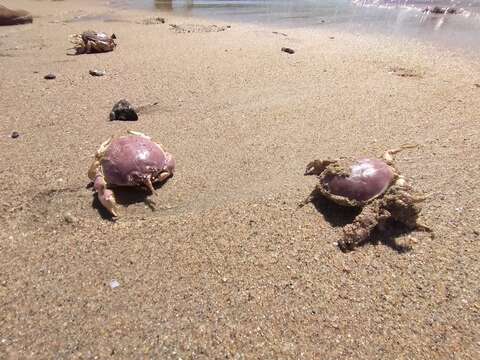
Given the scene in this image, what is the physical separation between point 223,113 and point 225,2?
9.86 metres

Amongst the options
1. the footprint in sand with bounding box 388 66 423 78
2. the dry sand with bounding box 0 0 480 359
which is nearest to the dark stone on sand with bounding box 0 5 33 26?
the dry sand with bounding box 0 0 480 359

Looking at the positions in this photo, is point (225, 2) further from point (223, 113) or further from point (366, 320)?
point (366, 320)

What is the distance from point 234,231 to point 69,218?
1168 millimetres

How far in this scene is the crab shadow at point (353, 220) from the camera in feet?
7.56

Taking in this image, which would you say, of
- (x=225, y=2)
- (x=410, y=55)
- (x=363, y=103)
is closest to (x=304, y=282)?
(x=363, y=103)

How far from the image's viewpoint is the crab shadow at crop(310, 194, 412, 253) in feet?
7.56

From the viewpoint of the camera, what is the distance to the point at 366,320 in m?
1.88

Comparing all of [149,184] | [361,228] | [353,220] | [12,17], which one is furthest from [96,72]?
[12,17]

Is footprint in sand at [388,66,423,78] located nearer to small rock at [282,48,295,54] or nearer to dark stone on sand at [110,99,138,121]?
small rock at [282,48,295,54]

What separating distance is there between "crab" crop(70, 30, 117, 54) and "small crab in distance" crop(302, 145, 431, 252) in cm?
506

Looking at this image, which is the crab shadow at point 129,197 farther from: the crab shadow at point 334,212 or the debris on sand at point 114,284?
the crab shadow at point 334,212

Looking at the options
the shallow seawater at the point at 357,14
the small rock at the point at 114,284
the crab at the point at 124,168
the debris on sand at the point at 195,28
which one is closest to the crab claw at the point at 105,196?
the crab at the point at 124,168

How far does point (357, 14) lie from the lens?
10320 millimetres

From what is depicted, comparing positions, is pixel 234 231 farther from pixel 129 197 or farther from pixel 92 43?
pixel 92 43
